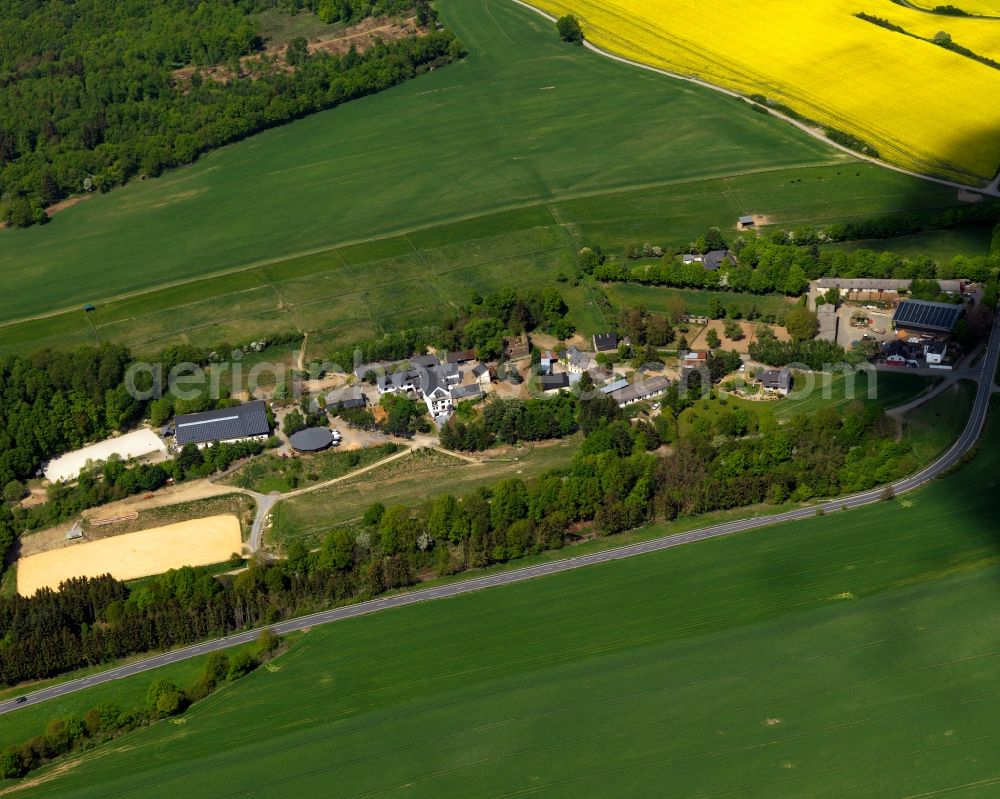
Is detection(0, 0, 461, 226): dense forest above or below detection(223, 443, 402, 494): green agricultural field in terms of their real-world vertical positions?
above

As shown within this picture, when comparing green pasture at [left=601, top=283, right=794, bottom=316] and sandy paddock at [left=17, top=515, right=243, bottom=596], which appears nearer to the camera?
sandy paddock at [left=17, top=515, right=243, bottom=596]

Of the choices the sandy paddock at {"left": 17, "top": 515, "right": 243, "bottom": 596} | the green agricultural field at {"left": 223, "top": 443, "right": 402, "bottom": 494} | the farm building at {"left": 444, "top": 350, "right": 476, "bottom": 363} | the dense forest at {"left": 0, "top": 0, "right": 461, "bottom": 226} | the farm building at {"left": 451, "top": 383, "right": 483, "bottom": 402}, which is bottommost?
the sandy paddock at {"left": 17, "top": 515, "right": 243, "bottom": 596}

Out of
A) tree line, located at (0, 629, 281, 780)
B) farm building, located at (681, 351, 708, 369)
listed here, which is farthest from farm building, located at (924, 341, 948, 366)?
tree line, located at (0, 629, 281, 780)

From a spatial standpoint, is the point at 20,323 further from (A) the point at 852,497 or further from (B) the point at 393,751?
(A) the point at 852,497

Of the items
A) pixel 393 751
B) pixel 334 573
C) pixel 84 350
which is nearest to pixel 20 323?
pixel 84 350

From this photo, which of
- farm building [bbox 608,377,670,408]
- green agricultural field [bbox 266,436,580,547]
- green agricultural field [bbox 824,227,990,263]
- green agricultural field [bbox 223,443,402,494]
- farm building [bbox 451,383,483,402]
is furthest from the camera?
green agricultural field [bbox 824,227,990,263]

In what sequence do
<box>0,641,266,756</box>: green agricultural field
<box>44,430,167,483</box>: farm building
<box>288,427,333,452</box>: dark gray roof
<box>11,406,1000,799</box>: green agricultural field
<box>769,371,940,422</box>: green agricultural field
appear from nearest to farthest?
<box>11,406,1000,799</box>: green agricultural field
<box>0,641,266,756</box>: green agricultural field
<box>769,371,940,422</box>: green agricultural field
<box>288,427,333,452</box>: dark gray roof
<box>44,430,167,483</box>: farm building

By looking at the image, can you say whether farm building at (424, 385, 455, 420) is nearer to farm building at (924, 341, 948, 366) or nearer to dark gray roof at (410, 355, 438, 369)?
dark gray roof at (410, 355, 438, 369)
